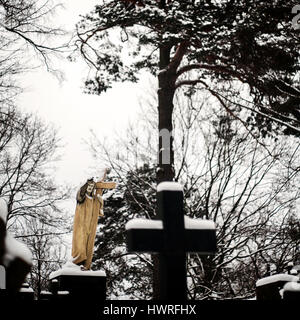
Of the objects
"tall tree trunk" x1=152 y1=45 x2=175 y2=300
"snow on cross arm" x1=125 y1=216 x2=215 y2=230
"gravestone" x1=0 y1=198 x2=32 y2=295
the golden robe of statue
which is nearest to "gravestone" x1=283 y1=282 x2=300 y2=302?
"snow on cross arm" x1=125 y1=216 x2=215 y2=230

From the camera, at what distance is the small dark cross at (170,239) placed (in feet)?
10.3

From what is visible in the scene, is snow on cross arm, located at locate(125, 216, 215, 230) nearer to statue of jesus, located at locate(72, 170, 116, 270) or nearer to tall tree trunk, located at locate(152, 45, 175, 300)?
statue of jesus, located at locate(72, 170, 116, 270)

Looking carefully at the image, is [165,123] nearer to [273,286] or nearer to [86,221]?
[86,221]

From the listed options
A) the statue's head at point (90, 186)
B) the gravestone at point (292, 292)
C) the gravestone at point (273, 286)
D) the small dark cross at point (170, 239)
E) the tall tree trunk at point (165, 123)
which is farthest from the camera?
the tall tree trunk at point (165, 123)

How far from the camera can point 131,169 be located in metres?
→ 16.5

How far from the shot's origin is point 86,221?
30.0 feet

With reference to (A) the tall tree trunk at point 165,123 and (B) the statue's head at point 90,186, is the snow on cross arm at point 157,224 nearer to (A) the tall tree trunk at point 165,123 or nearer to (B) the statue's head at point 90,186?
(B) the statue's head at point 90,186

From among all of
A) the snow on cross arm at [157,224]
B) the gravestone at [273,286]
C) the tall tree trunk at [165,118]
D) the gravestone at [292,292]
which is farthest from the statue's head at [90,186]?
the snow on cross arm at [157,224]

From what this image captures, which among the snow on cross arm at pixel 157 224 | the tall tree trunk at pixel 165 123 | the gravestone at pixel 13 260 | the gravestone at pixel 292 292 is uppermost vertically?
the tall tree trunk at pixel 165 123

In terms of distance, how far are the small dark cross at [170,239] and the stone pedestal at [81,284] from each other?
Answer: 18.4 feet

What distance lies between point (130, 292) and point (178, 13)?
10.1 m

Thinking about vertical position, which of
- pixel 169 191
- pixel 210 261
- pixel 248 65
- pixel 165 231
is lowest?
pixel 165 231
